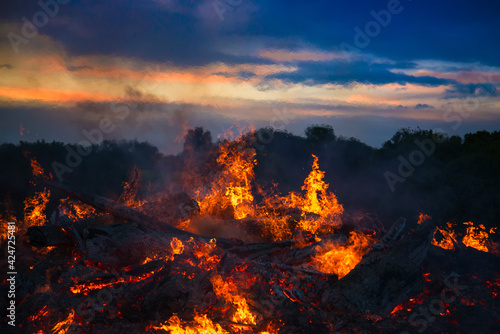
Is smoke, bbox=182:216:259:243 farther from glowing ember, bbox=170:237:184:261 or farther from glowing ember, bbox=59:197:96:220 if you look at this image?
glowing ember, bbox=59:197:96:220

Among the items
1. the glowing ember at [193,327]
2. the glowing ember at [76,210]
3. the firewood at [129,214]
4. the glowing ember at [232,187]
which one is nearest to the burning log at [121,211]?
the firewood at [129,214]

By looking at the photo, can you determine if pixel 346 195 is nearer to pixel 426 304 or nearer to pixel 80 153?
pixel 426 304

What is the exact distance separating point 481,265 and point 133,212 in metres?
8.84

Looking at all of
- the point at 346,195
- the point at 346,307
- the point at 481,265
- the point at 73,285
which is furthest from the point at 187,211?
the point at 346,195

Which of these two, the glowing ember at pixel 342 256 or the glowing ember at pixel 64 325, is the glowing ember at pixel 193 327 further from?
the glowing ember at pixel 342 256

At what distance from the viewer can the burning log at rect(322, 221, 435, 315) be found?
6465 mm

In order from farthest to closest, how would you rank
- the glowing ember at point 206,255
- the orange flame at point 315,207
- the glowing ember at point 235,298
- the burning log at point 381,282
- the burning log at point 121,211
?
the orange flame at point 315,207 < the burning log at point 121,211 < the glowing ember at point 206,255 < the burning log at point 381,282 < the glowing ember at point 235,298

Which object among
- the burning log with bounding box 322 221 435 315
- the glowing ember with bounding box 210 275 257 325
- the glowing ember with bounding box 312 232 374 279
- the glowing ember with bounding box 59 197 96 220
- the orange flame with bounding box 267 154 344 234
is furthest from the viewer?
the orange flame with bounding box 267 154 344 234

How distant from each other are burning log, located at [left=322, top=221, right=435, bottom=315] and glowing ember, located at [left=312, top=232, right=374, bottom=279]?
0.87 metres

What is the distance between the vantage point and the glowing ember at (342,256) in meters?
8.39

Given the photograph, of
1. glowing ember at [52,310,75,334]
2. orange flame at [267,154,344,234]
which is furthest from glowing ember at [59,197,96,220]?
orange flame at [267,154,344,234]

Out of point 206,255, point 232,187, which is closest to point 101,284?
point 206,255

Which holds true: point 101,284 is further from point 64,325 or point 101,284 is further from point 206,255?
point 206,255

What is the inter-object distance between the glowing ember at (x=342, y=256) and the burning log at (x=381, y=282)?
0.87 meters
